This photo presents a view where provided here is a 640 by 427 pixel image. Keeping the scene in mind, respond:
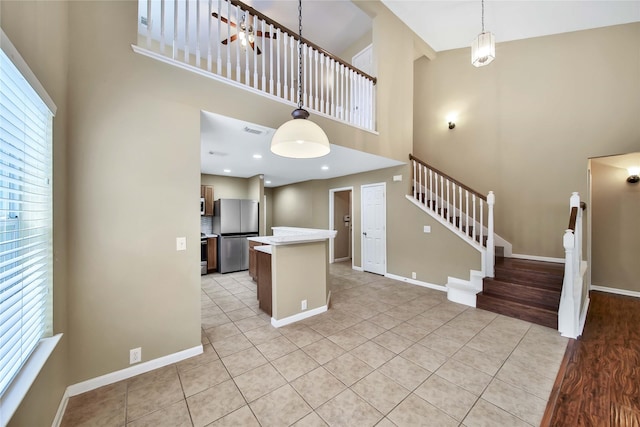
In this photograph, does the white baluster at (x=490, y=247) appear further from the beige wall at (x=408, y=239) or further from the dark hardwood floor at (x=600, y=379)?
the dark hardwood floor at (x=600, y=379)

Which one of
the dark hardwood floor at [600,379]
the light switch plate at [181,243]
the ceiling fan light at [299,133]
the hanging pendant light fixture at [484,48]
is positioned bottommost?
the dark hardwood floor at [600,379]

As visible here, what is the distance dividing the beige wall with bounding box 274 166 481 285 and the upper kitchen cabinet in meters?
3.00

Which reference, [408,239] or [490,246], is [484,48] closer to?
[490,246]

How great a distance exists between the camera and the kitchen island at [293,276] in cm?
298

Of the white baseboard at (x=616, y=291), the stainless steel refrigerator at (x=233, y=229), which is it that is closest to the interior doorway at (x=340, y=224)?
the stainless steel refrigerator at (x=233, y=229)

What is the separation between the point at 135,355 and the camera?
82.4 inches

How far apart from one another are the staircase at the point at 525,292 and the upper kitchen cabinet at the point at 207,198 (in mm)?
6051

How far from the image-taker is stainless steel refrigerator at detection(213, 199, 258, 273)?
18.5 ft

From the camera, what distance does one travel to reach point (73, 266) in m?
1.85

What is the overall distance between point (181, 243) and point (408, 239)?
13.2 ft

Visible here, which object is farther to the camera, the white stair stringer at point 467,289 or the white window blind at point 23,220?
the white stair stringer at point 467,289

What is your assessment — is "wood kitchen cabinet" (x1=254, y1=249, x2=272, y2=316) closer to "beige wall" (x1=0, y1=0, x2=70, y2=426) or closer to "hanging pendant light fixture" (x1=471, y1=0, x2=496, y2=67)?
"beige wall" (x1=0, y1=0, x2=70, y2=426)

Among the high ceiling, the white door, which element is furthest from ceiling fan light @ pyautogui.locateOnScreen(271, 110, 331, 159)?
the white door

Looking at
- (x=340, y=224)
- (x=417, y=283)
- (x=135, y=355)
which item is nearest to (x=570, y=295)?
(x=417, y=283)
